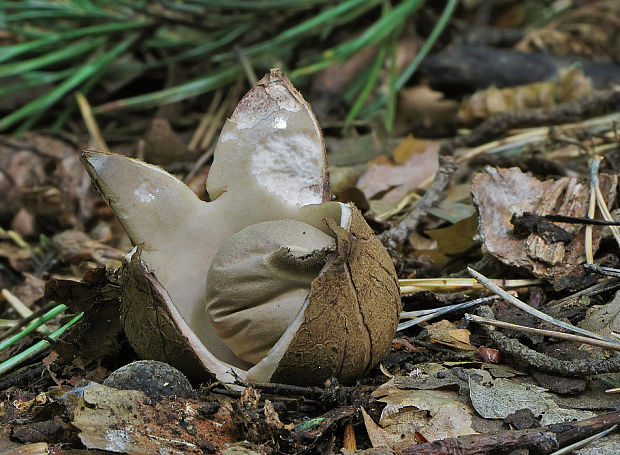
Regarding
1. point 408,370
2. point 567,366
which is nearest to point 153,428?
point 408,370

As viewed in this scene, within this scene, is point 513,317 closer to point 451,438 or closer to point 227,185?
point 451,438

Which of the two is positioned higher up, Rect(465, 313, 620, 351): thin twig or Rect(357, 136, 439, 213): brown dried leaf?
Rect(357, 136, 439, 213): brown dried leaf

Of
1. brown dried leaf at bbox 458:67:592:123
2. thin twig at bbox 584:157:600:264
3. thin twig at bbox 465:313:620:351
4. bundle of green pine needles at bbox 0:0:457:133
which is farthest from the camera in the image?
bundle of green pine needles at bbox 0:0:457:133

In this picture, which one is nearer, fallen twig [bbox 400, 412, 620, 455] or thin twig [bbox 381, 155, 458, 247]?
fallen twig [bbox 400, 412, 620, 455]

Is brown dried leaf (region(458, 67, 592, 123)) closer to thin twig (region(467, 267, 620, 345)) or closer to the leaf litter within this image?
the leaf litter

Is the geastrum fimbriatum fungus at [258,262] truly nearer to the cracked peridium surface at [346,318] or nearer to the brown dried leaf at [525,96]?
the cracked peridium surface at [346,318]

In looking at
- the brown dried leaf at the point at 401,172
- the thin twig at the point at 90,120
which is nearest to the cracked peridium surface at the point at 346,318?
the brown dried leaf at the point at 401,172

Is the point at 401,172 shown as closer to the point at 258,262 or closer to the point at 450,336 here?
the point at 450,336

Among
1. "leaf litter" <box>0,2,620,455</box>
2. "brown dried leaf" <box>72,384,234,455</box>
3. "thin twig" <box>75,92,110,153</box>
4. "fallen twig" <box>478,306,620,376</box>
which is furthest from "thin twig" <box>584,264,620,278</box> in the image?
"thin twig" <box>75,92,110,153</box>
